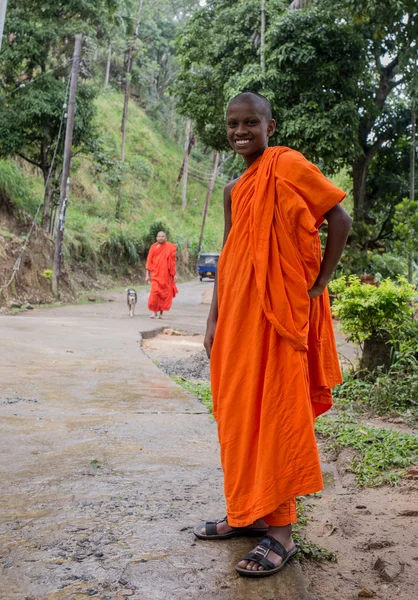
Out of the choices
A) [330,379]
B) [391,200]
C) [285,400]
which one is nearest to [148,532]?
[285,400]

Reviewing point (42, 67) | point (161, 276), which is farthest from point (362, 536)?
point (42, 67)

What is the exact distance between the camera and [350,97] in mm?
14406

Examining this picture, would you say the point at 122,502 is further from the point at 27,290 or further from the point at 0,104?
the point at 0,104

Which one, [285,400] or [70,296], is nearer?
[285,400]

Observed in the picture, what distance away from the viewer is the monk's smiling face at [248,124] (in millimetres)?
2648

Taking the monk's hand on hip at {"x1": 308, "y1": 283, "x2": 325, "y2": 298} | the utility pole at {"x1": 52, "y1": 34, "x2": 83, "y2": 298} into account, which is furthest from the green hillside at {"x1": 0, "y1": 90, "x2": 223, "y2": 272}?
the monk's hand on hip at {"x1": 308, "y1": 283, "x2": 325, "y2": 298}

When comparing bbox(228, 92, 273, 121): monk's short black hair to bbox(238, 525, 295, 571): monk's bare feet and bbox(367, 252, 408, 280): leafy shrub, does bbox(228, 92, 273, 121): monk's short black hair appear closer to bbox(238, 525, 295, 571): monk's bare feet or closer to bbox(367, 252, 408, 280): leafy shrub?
bbox(238, 525, 295, 571): monk's bare feet

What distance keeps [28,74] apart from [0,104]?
5.39ft

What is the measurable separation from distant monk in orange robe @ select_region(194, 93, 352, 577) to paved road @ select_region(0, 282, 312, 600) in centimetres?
19

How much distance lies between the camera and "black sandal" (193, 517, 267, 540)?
2.44 m

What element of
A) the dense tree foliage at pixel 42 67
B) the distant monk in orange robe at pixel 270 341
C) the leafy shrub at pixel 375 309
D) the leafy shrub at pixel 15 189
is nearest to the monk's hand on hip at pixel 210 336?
the distant monk in orange robe at pixel 270 341

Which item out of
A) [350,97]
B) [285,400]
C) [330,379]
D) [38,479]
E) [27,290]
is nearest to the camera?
[285,400]

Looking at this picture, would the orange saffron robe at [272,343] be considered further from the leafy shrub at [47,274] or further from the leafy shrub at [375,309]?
the leafy shrub at [47,274]

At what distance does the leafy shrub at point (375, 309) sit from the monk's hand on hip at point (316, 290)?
3195mm
